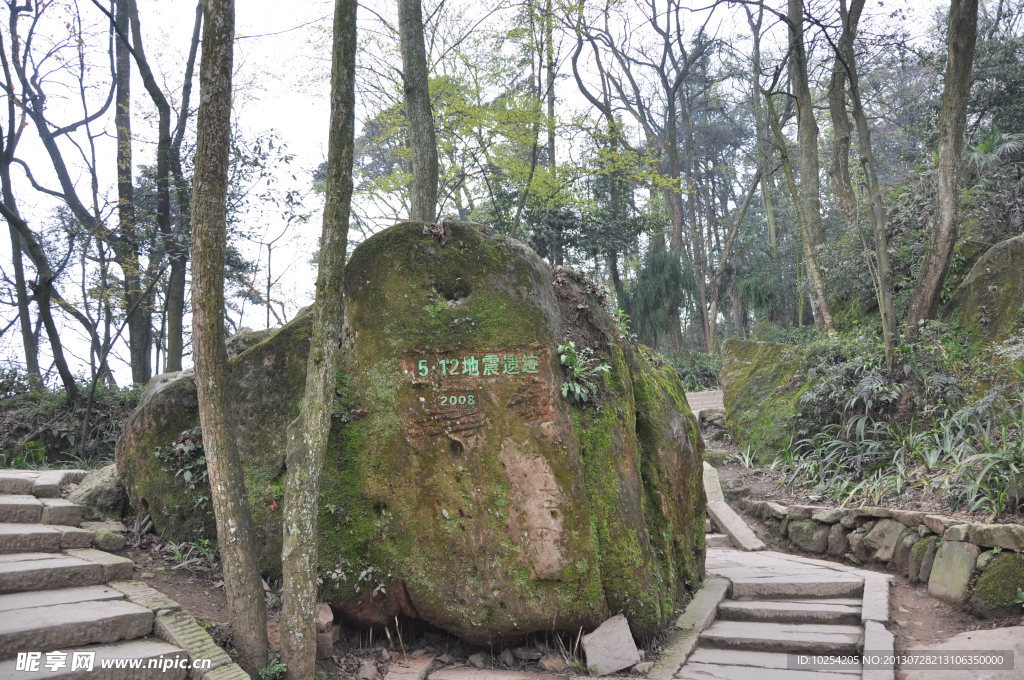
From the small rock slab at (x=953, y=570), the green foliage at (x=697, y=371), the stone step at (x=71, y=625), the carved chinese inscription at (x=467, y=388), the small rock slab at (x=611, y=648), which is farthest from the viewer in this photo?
the green foliage at (x=697, y=371)

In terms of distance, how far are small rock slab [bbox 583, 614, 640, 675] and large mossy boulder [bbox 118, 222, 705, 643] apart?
0.10 metres

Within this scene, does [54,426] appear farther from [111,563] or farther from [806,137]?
[806,137]

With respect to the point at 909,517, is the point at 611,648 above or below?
below

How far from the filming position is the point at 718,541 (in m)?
7.68

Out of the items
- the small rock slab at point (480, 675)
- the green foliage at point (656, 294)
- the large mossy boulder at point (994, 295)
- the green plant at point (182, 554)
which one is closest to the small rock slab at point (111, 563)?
the green plant at point (182, 554)

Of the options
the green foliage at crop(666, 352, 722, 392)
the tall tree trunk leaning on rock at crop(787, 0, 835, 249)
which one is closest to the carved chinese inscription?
the tall tree trunk leaning on rock at crop(787, 0, 835, 249)

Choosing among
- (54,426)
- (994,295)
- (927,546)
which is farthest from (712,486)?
(54,426)

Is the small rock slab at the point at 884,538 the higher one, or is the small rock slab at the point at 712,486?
the small rock slab at the point at 712,486

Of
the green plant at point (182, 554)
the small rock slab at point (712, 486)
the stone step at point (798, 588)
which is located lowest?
the stone step at point (798, 588)

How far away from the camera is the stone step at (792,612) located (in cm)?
514

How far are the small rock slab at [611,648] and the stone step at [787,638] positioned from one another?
2.87 ft

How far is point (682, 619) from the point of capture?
496cm

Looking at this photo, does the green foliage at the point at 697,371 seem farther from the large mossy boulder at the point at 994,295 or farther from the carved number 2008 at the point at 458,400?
the carved number 2008 at the point at 458,400

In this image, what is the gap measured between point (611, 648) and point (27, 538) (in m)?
3.80
